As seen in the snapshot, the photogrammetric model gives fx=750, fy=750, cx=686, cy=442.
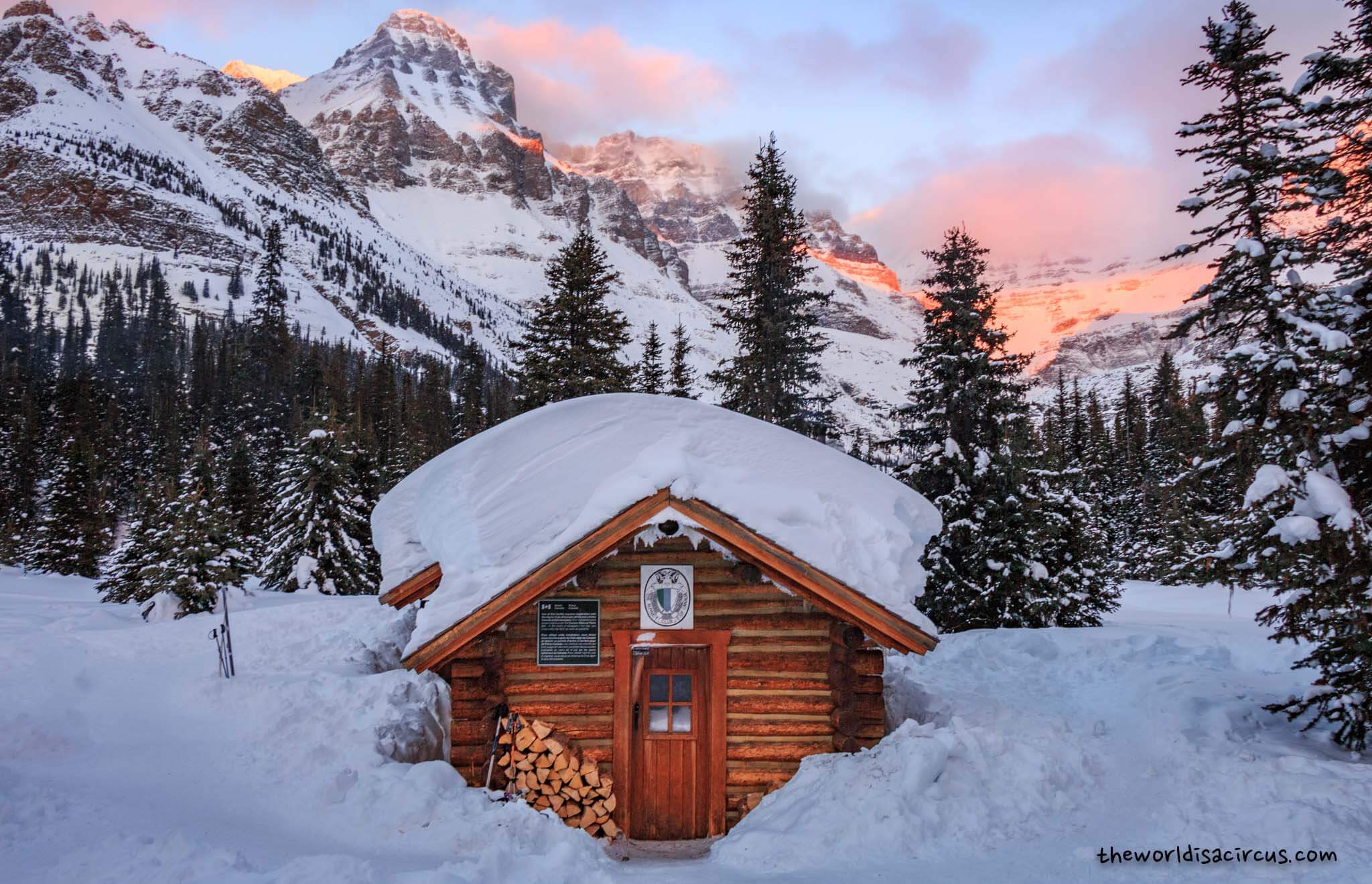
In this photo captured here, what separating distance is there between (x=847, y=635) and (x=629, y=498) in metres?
3.04

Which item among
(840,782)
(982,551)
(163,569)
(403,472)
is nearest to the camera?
(840,782)

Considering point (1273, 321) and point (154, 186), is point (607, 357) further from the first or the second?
point (154, 186)

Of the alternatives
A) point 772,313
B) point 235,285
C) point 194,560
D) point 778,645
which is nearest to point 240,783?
point 778,645

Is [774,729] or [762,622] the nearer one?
[774,729]

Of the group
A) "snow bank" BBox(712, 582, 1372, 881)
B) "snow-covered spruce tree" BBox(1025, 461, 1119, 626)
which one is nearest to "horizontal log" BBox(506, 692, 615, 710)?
→ "snow bank" BBox(712, 582, 1372, 881)

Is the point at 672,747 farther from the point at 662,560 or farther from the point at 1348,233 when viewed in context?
the point at 1348,233

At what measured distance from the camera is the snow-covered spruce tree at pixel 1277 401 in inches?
291

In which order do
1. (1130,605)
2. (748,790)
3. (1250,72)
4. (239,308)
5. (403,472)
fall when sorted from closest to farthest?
1. (748,790)
2. (1250,72)
3. (1130,605)
4. (403,472)
5. (239,308)

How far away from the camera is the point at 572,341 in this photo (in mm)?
26719

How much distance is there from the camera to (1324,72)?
8.48 m

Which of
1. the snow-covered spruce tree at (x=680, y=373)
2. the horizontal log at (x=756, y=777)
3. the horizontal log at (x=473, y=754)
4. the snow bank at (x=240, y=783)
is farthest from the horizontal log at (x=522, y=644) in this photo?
the snow-covered spruce tree at (x=680, y=373)

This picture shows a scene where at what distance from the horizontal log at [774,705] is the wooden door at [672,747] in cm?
34

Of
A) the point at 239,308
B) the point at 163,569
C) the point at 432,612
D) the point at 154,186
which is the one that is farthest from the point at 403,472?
the point at 154,186

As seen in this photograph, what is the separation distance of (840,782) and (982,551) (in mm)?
12054
